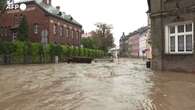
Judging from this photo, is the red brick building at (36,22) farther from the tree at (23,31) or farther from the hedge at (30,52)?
the hedge at (30,52)

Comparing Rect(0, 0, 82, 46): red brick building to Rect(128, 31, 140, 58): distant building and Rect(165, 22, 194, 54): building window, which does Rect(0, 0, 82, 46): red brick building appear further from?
Rect(128, 31, 140, 58): distant building

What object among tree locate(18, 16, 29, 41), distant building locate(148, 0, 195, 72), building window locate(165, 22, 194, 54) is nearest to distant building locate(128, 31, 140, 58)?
tree locate(18, 16, 29, 41)

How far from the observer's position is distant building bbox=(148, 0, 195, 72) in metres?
19.9

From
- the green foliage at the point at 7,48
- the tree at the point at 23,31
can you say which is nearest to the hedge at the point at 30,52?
the green foliage at the point at 7,48

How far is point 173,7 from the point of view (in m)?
21.0

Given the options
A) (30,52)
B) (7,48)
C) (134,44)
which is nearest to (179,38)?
(7,48)

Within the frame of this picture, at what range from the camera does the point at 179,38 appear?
68.4 ft

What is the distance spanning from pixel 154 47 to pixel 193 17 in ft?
12.7

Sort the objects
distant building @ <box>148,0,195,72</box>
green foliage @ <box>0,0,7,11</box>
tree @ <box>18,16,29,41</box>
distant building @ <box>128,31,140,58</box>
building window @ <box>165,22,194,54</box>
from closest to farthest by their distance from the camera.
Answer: distant building @ <box>148,0,195,72</box>, building window @ <box>165,22,194,54</box>, green foliage @ <box>0,0,7,11</box>, tree @ <box>18,16,29,41</box>, distant building @ <box>128,31,140,58</box>

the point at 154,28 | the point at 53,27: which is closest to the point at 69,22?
the point at 53,27

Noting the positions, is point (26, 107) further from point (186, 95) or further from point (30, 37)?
point (30, 37)

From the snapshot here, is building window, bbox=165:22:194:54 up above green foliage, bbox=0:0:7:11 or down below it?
below

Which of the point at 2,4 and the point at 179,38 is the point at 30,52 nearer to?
the point at 2,4

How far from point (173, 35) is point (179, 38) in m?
0.51
